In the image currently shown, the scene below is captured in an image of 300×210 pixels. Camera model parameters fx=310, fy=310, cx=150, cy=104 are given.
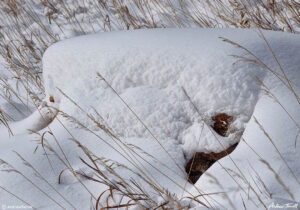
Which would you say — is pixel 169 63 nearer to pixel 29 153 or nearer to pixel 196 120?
pixel 196 120

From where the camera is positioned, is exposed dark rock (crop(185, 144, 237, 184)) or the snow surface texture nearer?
the snow surface texture

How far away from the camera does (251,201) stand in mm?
914

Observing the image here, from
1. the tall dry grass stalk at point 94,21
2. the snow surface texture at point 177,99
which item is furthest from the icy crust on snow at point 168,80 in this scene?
the tall dry grass stalk at point 94,21

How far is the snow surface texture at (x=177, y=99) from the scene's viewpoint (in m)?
1.12

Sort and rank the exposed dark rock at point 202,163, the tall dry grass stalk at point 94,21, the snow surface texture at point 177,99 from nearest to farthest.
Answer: the snow surface texture at point 177,99 → the exposed dark rock at point 202,163 → the tall dry grass stalk at point 94,21

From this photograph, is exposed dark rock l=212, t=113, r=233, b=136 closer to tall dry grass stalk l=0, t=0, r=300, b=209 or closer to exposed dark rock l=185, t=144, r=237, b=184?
exposed dark rock l=185, t=144, r=237, b=184

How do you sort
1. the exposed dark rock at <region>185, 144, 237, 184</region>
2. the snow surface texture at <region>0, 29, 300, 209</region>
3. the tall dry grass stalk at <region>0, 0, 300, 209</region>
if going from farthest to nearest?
the tall dry grass stalk at <region>0, 0, 300, 209</region>, the exposed dark rock at <region>185, 144, 237, 184</region>, the snow surface texture at <region>0, 29, 300, 209</region>

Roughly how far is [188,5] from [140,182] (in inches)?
87.6

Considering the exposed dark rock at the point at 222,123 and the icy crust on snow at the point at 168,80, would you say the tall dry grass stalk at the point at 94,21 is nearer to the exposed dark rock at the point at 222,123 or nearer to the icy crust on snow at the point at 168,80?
the icy crust on snow at the point at 168,80

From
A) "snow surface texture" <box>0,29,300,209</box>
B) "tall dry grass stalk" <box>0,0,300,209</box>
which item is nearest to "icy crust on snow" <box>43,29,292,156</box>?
"snow surface texture" <box>0,29,300,209</box>

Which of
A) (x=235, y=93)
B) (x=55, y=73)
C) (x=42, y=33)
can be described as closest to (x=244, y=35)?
(x=235, y=93)

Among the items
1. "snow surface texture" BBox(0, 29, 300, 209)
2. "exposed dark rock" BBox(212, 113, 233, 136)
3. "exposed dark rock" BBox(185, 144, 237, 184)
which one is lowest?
"exposed dark rock" BBox(185, 144, 237, 184)

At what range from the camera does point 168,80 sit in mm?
1365

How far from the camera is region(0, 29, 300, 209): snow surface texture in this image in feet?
3.66
